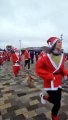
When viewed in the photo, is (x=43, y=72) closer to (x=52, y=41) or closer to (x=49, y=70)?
(x=49, y=70)

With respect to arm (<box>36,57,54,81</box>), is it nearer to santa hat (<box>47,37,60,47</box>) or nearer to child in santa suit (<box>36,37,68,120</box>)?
child in santa suit (<box>36,37,68,120</box>)

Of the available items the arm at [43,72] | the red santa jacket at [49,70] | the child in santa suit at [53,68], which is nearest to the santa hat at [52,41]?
the child in santa suit at [53,68]

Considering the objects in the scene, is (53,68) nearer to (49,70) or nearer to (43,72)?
(49,70)

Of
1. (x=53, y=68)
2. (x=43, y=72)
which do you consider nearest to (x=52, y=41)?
(x=53, y=68)

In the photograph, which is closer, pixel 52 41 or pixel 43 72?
pixel 43 72

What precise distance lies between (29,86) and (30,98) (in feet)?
5.39

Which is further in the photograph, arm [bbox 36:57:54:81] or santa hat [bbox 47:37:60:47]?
santa hat [bbox 47:37:60:47]

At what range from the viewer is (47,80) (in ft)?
11.7

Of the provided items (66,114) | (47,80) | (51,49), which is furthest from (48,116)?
(51,49)

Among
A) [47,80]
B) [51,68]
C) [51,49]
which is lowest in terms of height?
[47,80]

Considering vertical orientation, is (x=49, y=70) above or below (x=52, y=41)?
below

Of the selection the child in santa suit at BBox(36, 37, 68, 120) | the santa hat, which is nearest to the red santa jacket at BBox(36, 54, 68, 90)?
the child in santa suit at BBox(36, 37, 68, 120)

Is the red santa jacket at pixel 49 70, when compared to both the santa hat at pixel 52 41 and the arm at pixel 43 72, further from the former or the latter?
the santa hat at pixel 52 41

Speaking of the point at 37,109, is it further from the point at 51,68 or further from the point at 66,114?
the point at 51,68
